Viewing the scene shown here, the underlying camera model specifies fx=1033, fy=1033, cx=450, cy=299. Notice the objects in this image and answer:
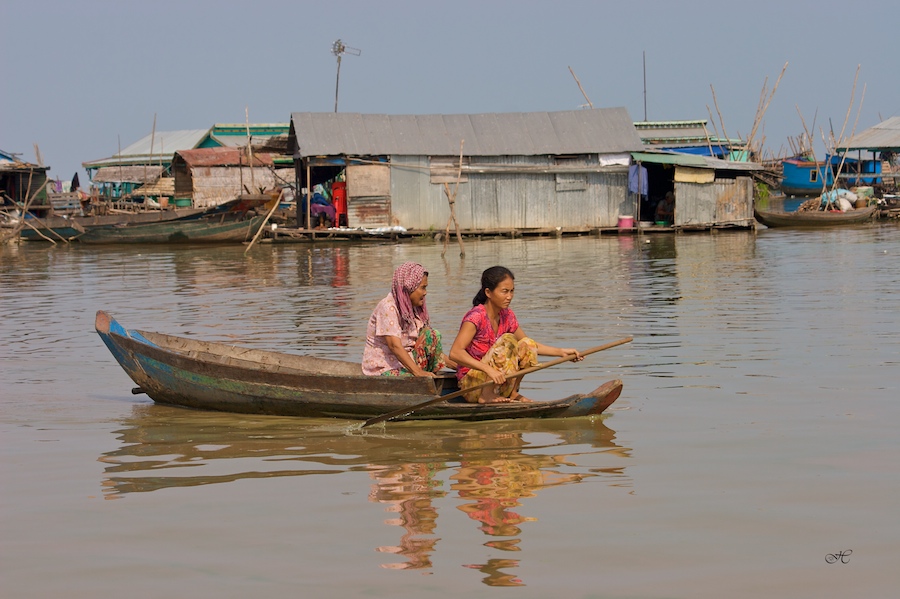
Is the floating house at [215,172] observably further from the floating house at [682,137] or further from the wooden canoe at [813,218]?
the floating house at [682,137]

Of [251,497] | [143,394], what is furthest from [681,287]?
[251,497]

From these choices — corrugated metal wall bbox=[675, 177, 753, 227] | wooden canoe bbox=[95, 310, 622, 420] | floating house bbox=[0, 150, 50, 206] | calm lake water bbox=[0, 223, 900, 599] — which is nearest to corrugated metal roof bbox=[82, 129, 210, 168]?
floating house bbox=[0, 150, 50, 206]

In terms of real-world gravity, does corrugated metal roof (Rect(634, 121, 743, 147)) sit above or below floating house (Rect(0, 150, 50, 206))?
above

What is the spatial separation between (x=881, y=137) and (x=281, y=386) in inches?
1426

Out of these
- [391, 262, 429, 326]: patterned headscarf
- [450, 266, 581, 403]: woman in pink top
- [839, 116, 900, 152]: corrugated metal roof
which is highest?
[839, 116, 900, 152]: corrugated metal roof

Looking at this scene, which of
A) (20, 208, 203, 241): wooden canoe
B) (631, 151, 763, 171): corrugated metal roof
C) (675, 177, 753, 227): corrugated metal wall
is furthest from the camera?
(675, 177, 753, 227): corrugated metal wall

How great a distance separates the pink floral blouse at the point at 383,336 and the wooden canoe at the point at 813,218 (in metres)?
24.0

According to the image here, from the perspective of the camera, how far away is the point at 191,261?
67.8ft

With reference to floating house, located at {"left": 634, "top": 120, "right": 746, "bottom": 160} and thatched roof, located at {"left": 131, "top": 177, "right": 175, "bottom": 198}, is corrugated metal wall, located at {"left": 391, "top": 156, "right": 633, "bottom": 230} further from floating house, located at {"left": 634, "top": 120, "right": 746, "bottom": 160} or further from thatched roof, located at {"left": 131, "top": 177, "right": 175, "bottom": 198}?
floating house, located at {"left": 634, "top": 120, "right": 746, "bottom": 160}

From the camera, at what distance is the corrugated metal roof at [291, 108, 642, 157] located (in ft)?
81.2

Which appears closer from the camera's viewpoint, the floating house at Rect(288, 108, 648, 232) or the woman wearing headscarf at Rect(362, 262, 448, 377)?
the woman wearing headscarf at Rect(362, 262, 448, 377)

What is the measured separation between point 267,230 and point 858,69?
16.6 m

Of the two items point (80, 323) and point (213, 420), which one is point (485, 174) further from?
point (213, 420)

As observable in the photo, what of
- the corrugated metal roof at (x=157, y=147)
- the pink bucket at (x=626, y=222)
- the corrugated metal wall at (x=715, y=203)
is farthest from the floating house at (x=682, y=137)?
the corrugated metal roof at (x=157, y=147)
